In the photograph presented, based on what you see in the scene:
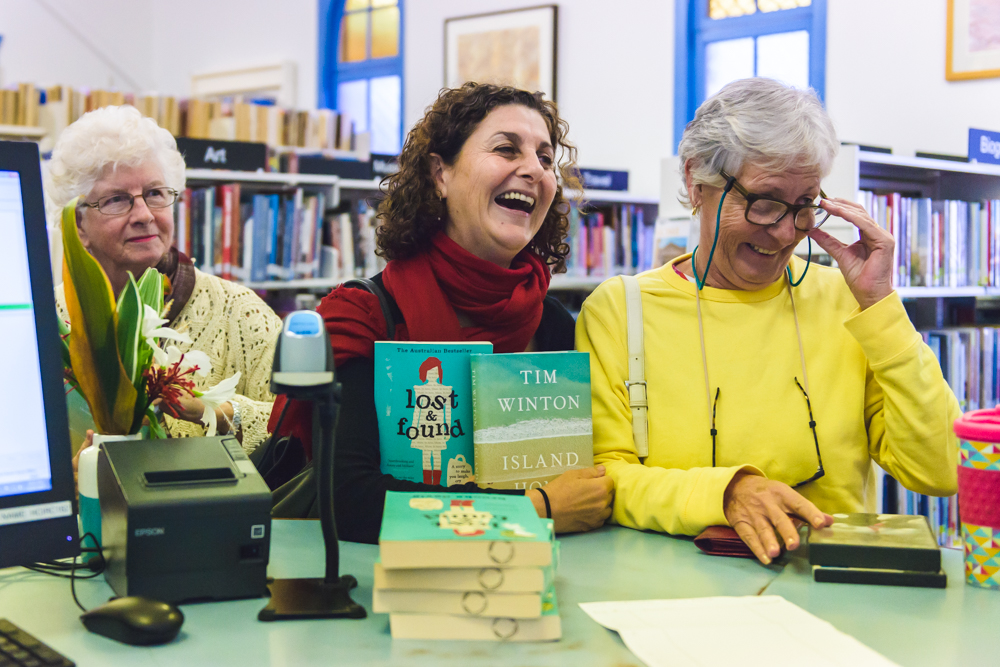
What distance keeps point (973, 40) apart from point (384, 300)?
4268 millimetres

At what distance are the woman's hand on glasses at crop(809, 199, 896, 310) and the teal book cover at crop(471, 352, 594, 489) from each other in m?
0.50

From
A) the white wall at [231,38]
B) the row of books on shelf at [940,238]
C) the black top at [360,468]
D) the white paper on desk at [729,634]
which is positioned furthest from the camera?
the white wall at [231,38]

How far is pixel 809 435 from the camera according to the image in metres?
1.54

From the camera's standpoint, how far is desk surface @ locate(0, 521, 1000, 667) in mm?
896

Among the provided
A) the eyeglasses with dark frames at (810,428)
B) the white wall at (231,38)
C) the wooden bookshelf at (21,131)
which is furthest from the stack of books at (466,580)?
the white wall at (231,38)

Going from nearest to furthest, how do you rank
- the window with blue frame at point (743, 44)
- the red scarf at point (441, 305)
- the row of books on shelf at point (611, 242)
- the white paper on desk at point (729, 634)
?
the white paper on desk at point (729, 634) < the red scarf at point (441, 305) < the row of books on shelf at point (611, 242) < the window with blue frame at point (743, 44)

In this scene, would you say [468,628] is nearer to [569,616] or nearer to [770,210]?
[569,616]

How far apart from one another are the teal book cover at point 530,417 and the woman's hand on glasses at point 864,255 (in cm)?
50

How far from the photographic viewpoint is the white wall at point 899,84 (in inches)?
183

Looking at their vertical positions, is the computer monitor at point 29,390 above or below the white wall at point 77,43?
below

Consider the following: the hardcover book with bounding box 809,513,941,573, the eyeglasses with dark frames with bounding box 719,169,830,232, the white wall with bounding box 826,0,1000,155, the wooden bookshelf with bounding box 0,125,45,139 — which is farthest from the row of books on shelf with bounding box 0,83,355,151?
the hardcover book with bounding box 809,513,941,573

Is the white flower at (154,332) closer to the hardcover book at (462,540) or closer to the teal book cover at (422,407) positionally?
the teal book cover at (422,407)

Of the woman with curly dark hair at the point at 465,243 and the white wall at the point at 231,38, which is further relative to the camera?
the white wall at the point at 231,38

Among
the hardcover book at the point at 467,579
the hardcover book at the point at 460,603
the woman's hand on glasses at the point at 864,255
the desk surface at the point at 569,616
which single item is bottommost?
the desk surface at the point at 569,616
